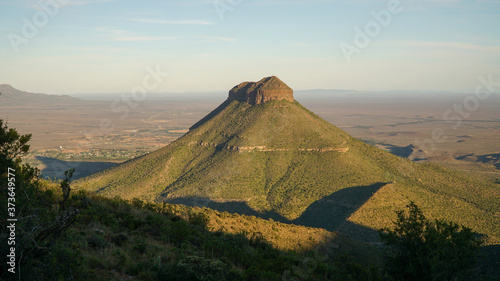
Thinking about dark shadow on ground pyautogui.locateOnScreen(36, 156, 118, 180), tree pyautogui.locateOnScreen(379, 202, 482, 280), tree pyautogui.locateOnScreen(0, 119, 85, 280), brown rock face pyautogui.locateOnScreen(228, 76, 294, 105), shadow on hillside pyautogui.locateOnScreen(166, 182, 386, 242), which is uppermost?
brown rock face pyautogui.locateOnScreen(228, 76, 294, 105)

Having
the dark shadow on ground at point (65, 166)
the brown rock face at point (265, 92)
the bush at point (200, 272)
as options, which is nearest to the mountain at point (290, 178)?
the brown rock face at point (265, 92)

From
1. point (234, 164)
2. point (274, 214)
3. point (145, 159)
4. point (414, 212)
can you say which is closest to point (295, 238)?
point (414, 212)

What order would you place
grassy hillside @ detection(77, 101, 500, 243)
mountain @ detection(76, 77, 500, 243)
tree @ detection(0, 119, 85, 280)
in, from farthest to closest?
1. mountain @ detection(76, 77, 500, 243)
2. grassy hillside @ detection(77, 101, 500, 243)
3. tree @ detection(0, 119, 85, 280)

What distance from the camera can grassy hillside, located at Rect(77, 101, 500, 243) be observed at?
5816 cm

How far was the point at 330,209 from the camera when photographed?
61875 mm

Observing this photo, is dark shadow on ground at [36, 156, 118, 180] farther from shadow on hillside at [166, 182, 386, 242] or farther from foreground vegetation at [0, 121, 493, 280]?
foreground vegetation at [0, 121, 493, 280]

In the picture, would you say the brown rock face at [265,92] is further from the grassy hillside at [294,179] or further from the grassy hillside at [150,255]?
the grassy hillside at [150,255]

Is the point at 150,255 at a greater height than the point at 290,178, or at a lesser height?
greater

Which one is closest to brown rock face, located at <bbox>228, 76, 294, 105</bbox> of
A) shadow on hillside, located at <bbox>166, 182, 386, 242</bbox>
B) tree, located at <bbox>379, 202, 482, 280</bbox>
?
shadow on hillside, located at <bbox>166, 182, 386, 242</bbox>

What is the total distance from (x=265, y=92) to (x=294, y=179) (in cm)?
3189

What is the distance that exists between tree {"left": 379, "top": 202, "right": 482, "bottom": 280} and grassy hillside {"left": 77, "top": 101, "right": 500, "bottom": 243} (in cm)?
3585

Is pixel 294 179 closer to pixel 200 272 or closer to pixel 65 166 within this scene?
pixel 200 272

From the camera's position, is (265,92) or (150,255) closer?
(150,255)

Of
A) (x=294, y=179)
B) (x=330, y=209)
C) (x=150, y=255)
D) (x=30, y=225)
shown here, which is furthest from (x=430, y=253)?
(x=294, y=179)
